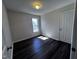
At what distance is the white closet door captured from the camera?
14.2 feet

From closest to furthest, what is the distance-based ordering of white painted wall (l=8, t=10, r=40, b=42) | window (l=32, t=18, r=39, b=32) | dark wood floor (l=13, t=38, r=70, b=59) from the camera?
1. dark wood floor (l=13, t=38, r=70, b=59)
2. white painted wall (l=8, t=10, r=40, b=42)
3. window (l=32, t=18, r=39, b=32)

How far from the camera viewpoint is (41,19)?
23.6 feet

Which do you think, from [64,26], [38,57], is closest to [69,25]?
[64,26]

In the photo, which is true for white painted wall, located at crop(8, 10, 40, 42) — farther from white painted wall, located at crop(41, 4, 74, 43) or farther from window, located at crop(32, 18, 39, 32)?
white painted wall, located at crop(41, 4, 74, 43)

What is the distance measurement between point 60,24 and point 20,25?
3169 millimetres

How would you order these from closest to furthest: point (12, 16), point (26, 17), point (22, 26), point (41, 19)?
point (12, 16), point (22, 26), point (26, 17), point (41, 19)

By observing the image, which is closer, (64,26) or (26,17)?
(64,26)

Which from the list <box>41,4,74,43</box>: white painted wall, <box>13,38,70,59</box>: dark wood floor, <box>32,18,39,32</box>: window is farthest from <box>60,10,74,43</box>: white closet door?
<box>32,18,39,32</box>: window

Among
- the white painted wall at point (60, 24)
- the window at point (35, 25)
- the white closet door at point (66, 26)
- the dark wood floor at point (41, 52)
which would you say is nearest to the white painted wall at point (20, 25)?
the window at point (35, 25)

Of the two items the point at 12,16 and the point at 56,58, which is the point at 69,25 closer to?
the point at 56,58

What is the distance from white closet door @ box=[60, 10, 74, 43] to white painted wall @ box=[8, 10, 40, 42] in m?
2.85

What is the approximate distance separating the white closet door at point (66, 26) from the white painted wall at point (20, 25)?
2850 millimetres

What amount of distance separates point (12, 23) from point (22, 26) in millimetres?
953

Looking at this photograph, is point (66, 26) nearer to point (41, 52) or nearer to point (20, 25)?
point (41, 52)
